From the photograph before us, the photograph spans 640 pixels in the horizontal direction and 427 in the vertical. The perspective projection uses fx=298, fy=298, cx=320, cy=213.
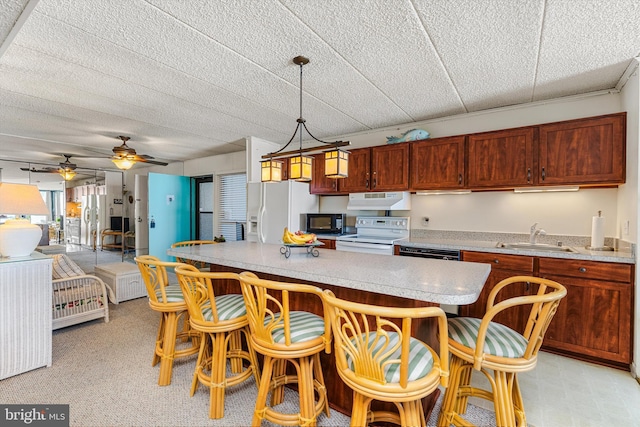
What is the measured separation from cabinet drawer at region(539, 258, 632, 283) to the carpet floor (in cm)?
145

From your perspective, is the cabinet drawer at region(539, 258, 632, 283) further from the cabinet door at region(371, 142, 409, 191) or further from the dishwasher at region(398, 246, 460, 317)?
the cabinet door at region(371, 142, 409, 191)

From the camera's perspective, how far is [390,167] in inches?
152

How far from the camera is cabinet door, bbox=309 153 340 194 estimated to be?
4.34 m

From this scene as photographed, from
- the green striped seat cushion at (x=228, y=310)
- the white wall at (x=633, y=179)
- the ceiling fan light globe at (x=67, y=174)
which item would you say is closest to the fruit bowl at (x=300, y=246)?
the green striped seat cushion at (x=228, y=310)

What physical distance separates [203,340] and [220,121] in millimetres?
2772

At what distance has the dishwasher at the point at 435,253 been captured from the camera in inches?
123

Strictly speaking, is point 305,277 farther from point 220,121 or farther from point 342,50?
point 220,121

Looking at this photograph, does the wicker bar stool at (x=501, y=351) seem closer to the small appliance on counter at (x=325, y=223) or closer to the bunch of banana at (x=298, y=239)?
the bunch of banana at (x=298, y=239)

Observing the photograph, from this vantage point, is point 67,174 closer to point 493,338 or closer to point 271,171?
point 271,171

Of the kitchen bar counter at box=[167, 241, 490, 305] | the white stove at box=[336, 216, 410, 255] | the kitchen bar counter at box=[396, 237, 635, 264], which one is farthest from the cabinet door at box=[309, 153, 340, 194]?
the kitchen bar counter at box=[167, 241, 490, 305]

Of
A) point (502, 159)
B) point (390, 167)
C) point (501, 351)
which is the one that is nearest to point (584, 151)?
point (502, 159)

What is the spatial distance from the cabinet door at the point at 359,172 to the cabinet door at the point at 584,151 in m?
1.89

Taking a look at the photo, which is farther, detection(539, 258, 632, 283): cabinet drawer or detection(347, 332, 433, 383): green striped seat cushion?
detection(539, 258, 632, 283): cabinet drawer

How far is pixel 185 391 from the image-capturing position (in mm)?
2080
